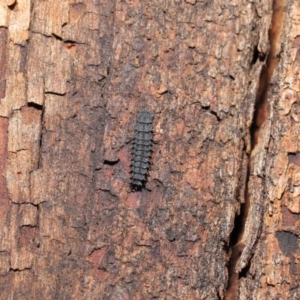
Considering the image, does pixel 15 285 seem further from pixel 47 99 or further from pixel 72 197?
pixel 47 99

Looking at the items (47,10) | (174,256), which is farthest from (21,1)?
(174,256)

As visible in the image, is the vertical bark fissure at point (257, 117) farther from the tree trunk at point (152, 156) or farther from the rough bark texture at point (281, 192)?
the rough bark texture at point (281, 192)

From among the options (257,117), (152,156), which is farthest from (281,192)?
(152,156)

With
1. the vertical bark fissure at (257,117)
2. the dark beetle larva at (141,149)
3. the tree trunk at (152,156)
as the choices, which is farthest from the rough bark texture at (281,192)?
the dark beetle larva at (141,149)

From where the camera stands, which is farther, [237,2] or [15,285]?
[237,2]

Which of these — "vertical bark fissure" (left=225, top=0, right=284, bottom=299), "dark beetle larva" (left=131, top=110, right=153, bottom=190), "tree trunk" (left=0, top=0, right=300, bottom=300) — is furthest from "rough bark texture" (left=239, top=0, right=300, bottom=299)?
"dark beetle larva" (left=131, top=110, right=153, bottom=190)

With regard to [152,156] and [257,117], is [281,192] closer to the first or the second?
[257,117]
